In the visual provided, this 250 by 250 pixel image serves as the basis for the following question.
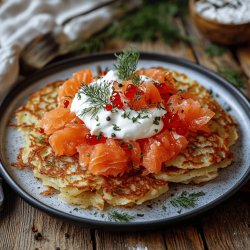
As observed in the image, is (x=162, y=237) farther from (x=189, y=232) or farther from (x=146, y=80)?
(x=146, y=80)

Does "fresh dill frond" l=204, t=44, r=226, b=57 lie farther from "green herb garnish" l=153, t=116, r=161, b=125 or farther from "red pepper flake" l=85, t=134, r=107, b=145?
"red pepper flake" l=85, t=134, r=107, b=145

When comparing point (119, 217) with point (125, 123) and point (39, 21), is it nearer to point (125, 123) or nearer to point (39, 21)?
point (125, 123)

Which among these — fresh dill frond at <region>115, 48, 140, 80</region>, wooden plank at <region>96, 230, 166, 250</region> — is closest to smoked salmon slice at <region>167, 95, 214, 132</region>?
fresh dill frond at <region>115, 48, 140, 80</region>

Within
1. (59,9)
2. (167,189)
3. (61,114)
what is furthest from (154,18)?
(167,189)

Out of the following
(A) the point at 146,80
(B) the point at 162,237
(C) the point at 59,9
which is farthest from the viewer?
(C) the point at 59,9

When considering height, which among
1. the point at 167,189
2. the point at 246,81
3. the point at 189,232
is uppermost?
the point at 167,189

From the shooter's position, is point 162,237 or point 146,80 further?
point 146,80

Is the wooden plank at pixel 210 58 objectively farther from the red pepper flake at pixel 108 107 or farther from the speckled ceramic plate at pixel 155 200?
the red pepper flake at pixel 108 107
